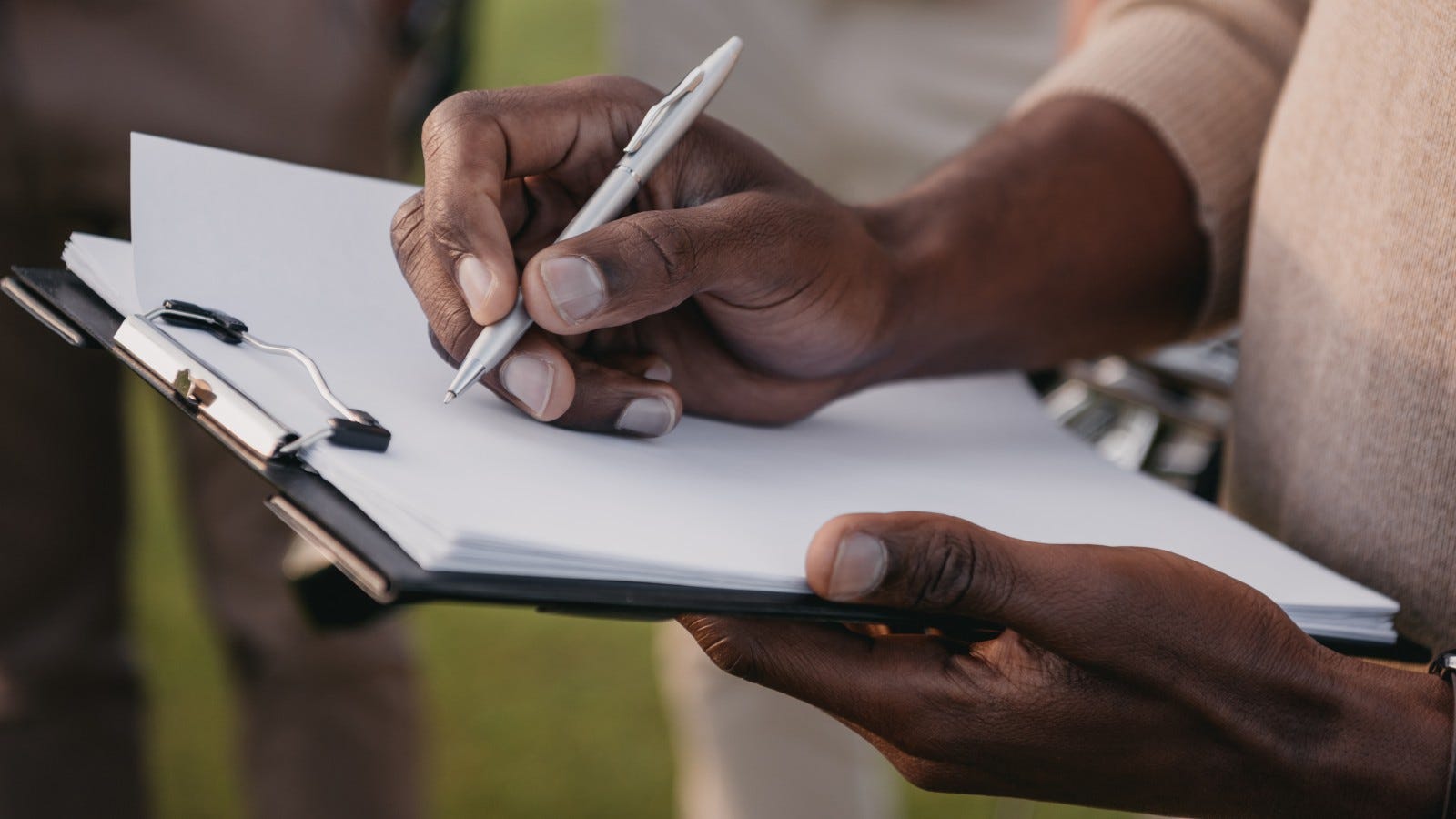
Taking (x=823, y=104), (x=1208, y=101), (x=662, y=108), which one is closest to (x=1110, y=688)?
(x=662, y=108)

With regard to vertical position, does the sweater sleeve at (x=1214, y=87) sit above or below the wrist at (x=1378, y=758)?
above

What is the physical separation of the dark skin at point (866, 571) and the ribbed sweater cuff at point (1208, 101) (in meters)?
0.25

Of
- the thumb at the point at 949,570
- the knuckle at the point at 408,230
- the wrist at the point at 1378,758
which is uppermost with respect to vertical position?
the knuckle at the point at 408,230

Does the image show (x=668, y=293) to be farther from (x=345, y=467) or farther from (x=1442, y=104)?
(x=1442, y=104)

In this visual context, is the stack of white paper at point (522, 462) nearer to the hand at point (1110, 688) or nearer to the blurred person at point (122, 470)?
the hand at point (1110, 688)

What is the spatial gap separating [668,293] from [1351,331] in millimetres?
376

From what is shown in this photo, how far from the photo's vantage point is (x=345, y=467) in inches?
19.0

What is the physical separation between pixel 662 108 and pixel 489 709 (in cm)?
165

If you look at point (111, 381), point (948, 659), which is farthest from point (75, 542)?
point (948, 659)

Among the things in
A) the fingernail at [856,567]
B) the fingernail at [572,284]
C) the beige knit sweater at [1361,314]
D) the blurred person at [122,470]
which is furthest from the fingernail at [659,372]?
the blurred person at [122,470]

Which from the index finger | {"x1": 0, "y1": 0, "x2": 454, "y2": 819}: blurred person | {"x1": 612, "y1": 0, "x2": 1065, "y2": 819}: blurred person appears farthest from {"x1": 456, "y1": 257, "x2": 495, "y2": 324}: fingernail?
{"x1": 612, "y1": 0, "x2": 1065, "y2": 819}: blurred person

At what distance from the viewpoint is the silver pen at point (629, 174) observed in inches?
23.1

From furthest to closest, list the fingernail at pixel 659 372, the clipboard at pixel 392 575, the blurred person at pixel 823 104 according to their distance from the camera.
Answer: the blurred person at pixel 823 104
the fingernail at pixel 659 372
the clipboard at pixel 392 575

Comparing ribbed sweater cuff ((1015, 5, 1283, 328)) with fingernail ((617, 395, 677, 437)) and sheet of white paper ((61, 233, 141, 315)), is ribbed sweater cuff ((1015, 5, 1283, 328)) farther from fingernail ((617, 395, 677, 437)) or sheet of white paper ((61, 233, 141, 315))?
sheet of white paper ((61, 233, 141, 315))
